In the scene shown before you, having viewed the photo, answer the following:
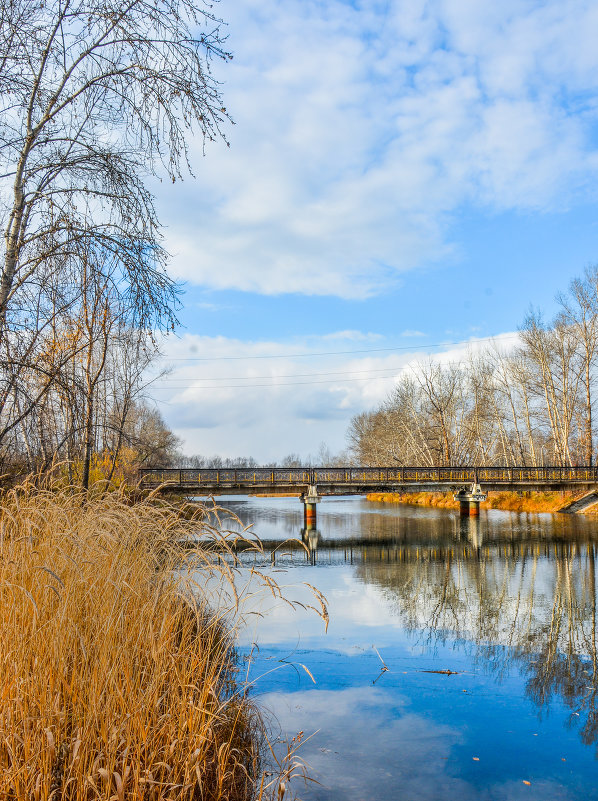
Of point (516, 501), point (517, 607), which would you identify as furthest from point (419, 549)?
point (516, 501)

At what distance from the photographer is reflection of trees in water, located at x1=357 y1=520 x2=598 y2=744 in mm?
6781

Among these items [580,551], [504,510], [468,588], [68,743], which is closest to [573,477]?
[504,510]

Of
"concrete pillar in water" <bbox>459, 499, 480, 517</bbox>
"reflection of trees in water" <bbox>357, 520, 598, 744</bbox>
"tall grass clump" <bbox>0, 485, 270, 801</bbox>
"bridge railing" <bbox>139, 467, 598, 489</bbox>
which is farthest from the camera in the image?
"concrete pillar in water" <bbox>459, 499, 480, 517</bbox>

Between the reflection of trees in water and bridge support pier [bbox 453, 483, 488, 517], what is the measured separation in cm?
1417

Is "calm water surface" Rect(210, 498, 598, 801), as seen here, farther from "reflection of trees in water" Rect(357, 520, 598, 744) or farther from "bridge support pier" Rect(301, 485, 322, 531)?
"bridge support pier" Rect(301, 485, 322, 531)

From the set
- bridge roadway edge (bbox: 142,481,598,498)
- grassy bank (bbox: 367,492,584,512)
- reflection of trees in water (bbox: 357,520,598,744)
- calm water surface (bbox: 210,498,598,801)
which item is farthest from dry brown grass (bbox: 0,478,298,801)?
grassy bank (bbox: 367,492,584,512)

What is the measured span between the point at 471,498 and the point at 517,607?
24187 millimetres

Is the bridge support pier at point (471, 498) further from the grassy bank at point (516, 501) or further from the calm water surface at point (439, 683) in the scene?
the calm water surface at point (439, 683)

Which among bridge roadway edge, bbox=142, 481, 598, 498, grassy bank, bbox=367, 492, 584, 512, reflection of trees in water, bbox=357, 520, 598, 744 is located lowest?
grassy bank, bbox=367, 492, 584, 512

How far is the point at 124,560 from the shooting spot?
4.90 m

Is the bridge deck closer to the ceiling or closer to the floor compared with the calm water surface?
closer to the ceiling

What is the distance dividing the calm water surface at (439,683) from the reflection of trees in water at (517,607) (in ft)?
0.10

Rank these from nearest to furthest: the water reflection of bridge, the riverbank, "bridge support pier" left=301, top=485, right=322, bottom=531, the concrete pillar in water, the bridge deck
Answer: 1. the water reflection of bridge
2. "bridge support pier" left=301, top=485, right=322, bottom=531
3. the bridge deck
4. the concrete pillar in water
5. the riverbank

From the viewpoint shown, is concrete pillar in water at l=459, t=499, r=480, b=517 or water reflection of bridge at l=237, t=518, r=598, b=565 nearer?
water reflection of bridge at l=237, t=518, r=598, b=565
